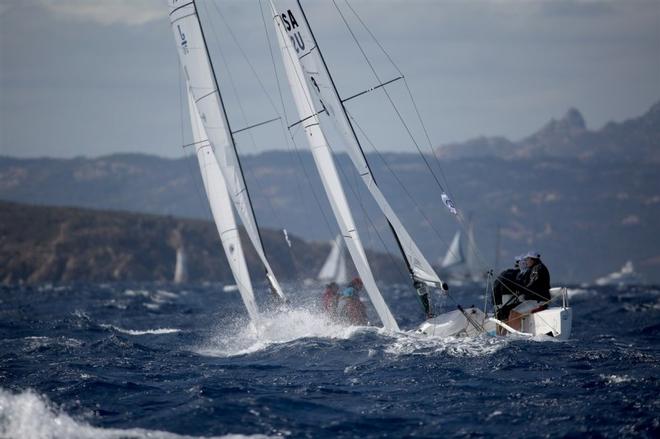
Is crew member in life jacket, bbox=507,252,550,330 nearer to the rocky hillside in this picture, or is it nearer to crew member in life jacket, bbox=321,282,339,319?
crew member in life jacket, bbox=321,282,339,319

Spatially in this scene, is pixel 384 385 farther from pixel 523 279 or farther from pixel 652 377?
pixel 523 279

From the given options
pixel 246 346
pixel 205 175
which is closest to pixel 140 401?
pixel 246 346

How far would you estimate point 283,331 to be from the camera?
2759 centimetres

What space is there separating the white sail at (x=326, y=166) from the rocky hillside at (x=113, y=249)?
4052 inches

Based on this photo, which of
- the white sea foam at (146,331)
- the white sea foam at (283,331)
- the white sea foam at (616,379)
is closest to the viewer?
the white sea foam at (616,379)

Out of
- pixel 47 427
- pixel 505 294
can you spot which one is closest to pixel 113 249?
pixel 505 294

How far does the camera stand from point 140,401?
1752cm

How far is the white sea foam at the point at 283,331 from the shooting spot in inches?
1044

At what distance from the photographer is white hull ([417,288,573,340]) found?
916 inches

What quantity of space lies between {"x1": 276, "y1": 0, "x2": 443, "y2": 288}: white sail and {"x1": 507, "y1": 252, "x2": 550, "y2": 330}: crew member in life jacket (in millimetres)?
1901

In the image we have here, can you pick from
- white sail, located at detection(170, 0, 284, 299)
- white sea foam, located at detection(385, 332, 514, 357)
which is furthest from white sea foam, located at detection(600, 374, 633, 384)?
white sail, located at detection(170, 0, 284, 299)

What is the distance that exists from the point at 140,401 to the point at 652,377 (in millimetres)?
9067

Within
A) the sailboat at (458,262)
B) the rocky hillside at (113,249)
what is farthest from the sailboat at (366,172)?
the rocky hillside at (113,249)

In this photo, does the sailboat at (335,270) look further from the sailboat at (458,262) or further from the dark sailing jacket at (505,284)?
the dark sailing jacket at (505,284)
